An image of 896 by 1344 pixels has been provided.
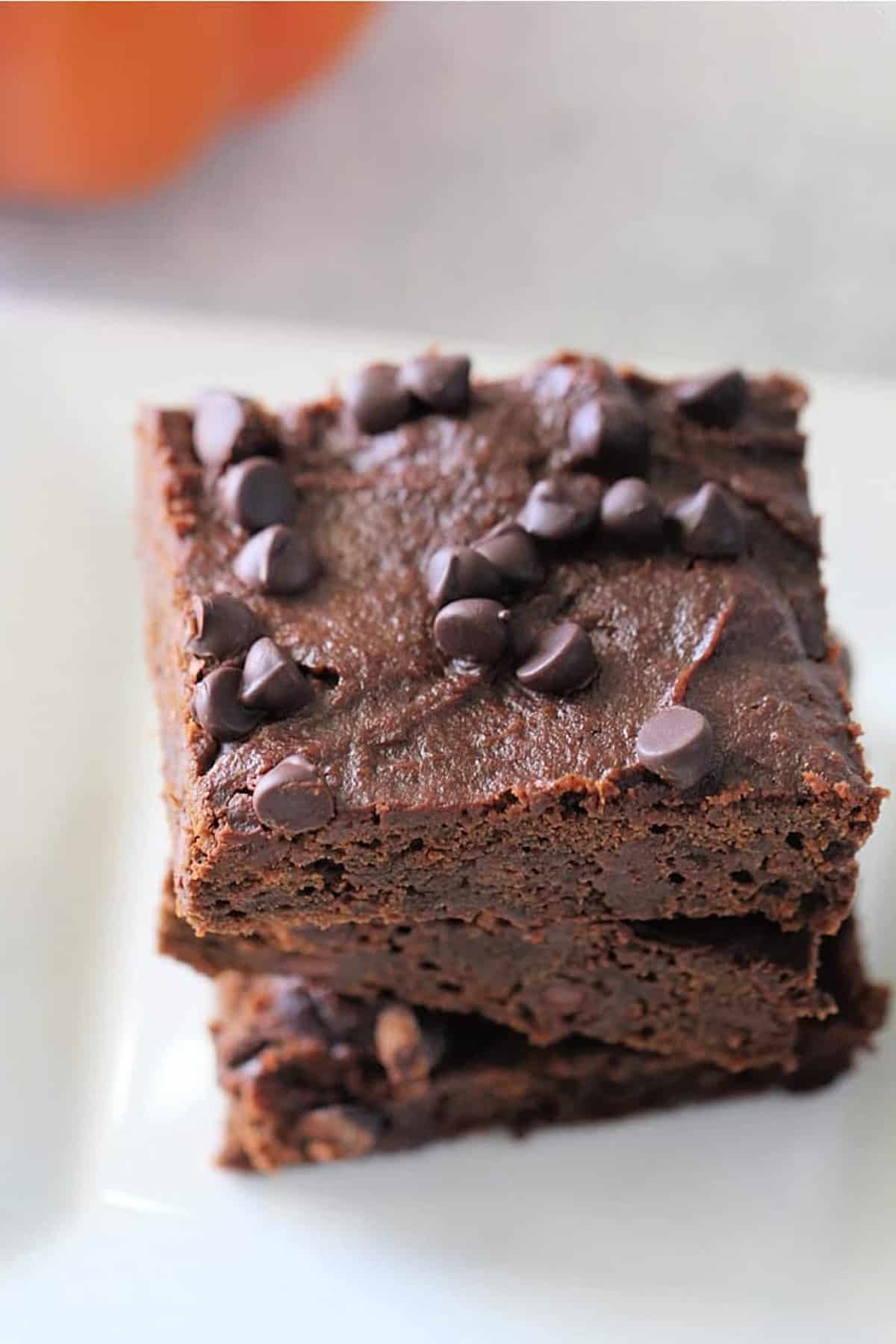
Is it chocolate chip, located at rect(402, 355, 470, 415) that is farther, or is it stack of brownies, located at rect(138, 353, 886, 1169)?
chocolate chip, located at rect(402, 355, 470, 415)

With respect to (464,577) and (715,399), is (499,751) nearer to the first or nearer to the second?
(464,577)

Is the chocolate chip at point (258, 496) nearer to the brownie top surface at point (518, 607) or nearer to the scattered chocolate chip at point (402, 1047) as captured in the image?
the brownie top surface at point (518, 607)

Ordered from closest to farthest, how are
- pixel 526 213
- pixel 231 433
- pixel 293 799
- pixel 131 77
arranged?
pixel 293 799
pixel 231 433
pixel 131 77
pixel 526 213

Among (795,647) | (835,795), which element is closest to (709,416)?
(795,647)

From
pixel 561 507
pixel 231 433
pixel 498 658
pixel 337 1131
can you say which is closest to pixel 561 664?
pixel 498 658

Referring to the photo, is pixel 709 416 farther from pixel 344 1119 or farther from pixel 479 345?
pixel 344 1119

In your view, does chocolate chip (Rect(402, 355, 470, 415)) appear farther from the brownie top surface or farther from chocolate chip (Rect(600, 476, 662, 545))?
chocolate chip (Rect(600, 476, 662, 545))

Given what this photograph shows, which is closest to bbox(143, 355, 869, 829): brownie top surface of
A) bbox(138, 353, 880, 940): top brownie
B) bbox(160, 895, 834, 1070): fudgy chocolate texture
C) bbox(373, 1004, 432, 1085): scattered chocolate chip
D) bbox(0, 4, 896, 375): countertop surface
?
bbox(138, 353, 880, 940): top brownie
